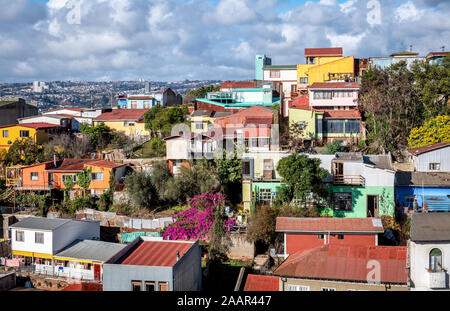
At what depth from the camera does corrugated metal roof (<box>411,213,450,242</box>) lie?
510 inches

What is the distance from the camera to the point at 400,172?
22.0m

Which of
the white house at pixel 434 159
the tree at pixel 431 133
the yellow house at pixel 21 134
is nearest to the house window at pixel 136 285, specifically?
the white house at pixel 434 159

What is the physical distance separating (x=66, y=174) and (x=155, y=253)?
13152 mm

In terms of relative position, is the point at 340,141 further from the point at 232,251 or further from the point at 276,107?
the point at 232,251

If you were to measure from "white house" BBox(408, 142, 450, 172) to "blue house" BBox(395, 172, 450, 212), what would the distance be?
1058 millimetres

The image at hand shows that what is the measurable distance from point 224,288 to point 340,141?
533 inches

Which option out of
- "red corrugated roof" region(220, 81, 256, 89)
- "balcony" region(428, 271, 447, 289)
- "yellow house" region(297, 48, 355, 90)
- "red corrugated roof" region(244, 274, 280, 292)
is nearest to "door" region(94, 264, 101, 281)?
"red corrugated roof" region(244, 274, 280, 292)

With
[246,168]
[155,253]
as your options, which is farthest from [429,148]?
[155,253]

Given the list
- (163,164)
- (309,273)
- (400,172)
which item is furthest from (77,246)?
(400,172)

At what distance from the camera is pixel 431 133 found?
25000mm

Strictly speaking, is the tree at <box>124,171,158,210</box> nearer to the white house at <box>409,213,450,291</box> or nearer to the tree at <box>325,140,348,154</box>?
the tree at <box>325,140,348,154</box>

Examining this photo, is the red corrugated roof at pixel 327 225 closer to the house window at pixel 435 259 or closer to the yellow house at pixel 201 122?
the house window at pixel 435 259

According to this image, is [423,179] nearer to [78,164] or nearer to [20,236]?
[78,164]

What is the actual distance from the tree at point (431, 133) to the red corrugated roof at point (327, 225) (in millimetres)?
8785
